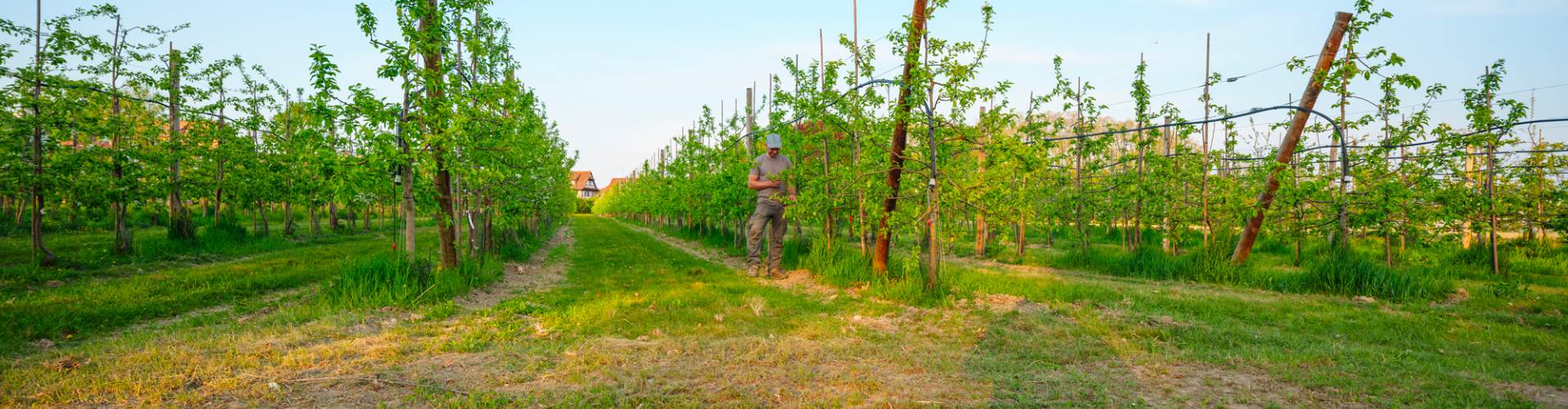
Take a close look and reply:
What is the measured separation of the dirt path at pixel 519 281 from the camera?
707 cm

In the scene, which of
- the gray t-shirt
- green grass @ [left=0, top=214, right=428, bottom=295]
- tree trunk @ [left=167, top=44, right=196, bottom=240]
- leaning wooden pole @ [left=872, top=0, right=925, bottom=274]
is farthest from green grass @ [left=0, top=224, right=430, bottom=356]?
leaning wooden pole @ [left=872, top=0, right=925, bottom=274]

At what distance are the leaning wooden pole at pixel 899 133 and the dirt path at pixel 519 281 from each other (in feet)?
15.0

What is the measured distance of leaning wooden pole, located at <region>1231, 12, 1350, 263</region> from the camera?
8.91 metres

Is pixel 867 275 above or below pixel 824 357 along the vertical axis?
above

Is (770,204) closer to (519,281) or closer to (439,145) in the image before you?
(519,281)

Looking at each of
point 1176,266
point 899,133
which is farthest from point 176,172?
point 1176,266

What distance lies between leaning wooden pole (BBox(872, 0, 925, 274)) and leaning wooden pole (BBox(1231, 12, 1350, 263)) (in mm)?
5523

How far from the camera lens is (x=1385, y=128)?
11.1 metres

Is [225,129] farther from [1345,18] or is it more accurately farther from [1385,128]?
[1385,128]

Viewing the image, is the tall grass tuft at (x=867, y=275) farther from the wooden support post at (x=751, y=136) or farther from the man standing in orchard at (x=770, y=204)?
the wooden support post at (x=751, y=136)

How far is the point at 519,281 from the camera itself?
29.6 feet

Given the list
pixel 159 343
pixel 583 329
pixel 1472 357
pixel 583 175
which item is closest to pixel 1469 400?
pixel 1472 357

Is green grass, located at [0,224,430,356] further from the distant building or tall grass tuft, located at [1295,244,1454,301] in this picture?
the distant building

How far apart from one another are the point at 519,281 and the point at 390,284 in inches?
97.9
